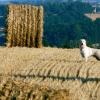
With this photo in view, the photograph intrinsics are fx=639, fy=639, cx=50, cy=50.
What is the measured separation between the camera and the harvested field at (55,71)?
615 inches

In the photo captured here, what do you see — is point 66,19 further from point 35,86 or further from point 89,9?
point 35,86

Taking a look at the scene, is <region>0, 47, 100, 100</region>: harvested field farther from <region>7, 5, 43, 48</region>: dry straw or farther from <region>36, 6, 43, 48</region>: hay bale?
<region>36, 6, 43, 48</region>: hay bale

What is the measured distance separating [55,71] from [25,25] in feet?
38.9

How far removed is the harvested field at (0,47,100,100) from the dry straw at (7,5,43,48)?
4.43 m

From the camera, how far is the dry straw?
30672 mm

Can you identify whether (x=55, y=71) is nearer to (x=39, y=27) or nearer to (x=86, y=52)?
(x=86, y=52)

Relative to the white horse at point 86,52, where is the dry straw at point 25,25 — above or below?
above

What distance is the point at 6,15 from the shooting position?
101 feet

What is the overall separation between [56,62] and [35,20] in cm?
959

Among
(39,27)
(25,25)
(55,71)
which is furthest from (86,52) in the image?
(39,27)

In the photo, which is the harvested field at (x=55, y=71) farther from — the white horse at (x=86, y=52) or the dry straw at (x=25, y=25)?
the dry straw at (x=25, y=25)

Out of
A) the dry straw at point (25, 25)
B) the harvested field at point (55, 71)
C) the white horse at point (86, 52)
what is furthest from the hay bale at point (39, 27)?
the white horse at point (86, 52)

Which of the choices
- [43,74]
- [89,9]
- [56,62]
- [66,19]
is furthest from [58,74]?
[89,9]

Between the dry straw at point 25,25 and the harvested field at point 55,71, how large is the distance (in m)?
4.43
